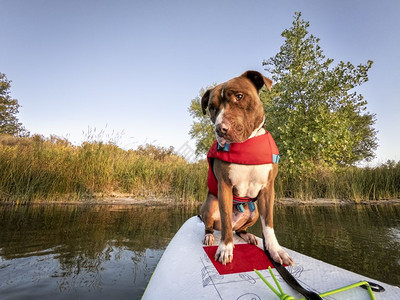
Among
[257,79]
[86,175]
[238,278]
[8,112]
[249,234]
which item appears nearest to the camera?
[238,278]

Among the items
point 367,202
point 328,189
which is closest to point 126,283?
point 328,189

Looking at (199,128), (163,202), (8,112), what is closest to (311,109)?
(163,202)

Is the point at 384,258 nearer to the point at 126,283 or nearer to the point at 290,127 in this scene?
the point at 126,283

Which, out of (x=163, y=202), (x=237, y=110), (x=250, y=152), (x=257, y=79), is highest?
(x=257, y=79)

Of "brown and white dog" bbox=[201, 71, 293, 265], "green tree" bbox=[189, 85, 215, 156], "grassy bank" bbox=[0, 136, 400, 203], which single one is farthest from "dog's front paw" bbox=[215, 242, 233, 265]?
"green tree" bbox=[189, 85, 215, 156]

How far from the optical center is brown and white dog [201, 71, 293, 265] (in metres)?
1.66

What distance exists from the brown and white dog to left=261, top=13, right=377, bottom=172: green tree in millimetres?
7048

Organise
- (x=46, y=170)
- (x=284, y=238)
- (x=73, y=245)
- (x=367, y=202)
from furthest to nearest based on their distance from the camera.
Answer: (x=367, y=202) < (x=46, y=170) < (x=284, y=238) < (x=73, y=245)

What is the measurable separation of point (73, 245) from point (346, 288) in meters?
3.37

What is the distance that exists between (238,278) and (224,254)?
0.33m

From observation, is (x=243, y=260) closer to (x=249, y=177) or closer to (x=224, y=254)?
(x=224, y=254)

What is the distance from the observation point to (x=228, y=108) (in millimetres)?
1737

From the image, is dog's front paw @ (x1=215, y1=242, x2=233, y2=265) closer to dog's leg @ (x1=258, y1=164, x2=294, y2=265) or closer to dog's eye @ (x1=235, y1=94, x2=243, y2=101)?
dog's leg @ (x1=258, y1=164, x2=294, y2=265)

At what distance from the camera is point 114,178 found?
28.6 ft
